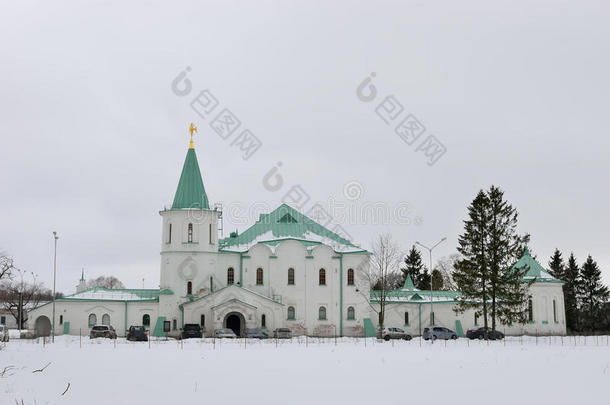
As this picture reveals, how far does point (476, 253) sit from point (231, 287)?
19.5 m

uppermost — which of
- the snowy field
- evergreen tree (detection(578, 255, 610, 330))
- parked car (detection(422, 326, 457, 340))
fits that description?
evergreen tree (detection(578, 255, 610, 330))

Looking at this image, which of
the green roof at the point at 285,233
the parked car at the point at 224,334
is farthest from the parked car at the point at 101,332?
the green roof at the point at 285,233

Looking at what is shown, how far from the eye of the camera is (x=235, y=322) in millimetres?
61094

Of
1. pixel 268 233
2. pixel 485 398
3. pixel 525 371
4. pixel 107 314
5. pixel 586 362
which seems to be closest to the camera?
pixel 485 398

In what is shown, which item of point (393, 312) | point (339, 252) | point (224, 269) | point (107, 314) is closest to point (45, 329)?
point (107, 314)

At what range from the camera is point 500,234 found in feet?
185

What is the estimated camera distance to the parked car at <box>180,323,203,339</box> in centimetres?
5569

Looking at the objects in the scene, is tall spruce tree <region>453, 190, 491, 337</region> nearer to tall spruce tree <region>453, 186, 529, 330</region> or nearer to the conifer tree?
tall spruce tree <region>453, 186, 529, 330</region>

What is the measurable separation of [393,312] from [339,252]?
25.1 feet

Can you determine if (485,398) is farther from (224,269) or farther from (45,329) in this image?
(45,329)

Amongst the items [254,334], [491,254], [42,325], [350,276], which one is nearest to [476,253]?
[491,254]

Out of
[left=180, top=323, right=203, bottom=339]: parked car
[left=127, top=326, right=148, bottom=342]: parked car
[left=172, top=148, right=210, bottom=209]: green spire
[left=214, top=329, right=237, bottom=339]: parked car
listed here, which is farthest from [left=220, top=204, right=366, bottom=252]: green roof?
[left=127, top=326, right=148, bottom=342]: parked car

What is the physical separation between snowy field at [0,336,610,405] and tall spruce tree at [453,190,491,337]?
1734cm

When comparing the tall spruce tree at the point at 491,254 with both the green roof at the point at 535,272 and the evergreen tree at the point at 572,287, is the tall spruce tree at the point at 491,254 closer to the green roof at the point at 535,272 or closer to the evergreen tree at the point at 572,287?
the green roof at the point at 535,272
